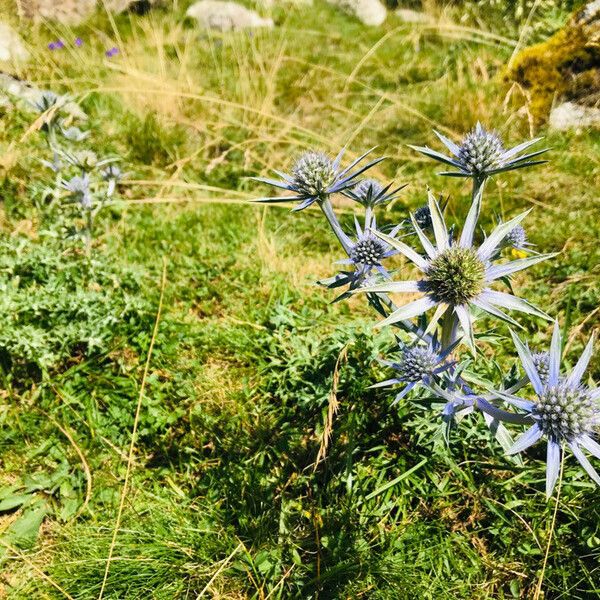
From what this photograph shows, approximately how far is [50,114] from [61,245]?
70cm

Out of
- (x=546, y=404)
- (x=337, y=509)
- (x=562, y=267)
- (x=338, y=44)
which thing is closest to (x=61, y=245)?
(x=337, y=509)

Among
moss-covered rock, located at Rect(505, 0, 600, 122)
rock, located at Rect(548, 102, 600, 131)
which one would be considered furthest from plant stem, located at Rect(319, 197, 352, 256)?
moss-covered rock, located at Rect(505, 0, 600, 122)

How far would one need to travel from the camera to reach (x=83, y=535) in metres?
1.90

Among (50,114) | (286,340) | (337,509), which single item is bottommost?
(337,509)

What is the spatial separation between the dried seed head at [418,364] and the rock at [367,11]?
20.7 feet

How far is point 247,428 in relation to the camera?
2.21 meters

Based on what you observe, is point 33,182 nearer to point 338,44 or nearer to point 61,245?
point 61,245

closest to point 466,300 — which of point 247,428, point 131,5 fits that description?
point 247,428

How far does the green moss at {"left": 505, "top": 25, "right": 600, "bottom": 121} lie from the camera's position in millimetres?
4062

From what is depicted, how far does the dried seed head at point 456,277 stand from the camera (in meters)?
1.27

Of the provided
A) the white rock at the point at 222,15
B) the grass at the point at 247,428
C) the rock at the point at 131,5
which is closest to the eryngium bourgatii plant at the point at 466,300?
the grass at the point at 247,428

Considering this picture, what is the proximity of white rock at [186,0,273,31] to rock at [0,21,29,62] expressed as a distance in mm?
2258

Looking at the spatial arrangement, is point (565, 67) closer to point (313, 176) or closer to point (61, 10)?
point (313, 176)

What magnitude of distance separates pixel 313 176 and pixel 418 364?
2.10ft
